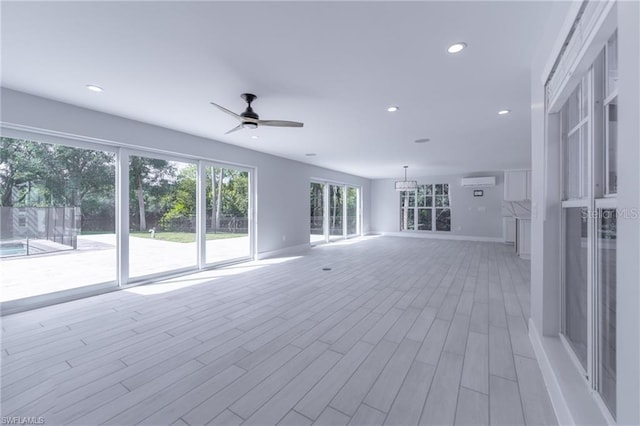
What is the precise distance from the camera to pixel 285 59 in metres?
2.27

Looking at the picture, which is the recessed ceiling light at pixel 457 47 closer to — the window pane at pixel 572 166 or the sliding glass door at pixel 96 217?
the window pane at pixel 572 166

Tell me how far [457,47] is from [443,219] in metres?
9.13

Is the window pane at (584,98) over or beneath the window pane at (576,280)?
over

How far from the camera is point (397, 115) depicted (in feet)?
12.0

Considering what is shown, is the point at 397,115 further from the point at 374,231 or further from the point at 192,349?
the point at 374,231

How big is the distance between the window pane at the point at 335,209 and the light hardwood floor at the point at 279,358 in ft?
18.0

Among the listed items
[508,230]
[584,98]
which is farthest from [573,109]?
[508,230]

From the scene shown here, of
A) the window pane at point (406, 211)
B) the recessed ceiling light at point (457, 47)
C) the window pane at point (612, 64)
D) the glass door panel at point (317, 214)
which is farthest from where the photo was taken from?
the window pane at point (406, 211)

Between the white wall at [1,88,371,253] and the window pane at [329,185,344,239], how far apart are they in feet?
1.44

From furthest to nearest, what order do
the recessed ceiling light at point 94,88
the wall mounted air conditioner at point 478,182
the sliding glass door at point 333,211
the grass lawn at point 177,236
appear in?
the wall mounted air conditioner at point 478,182
the sliding glass door at point 333,211
the grass lawn at point 177,236
the recessed ceiling light at point 94,88

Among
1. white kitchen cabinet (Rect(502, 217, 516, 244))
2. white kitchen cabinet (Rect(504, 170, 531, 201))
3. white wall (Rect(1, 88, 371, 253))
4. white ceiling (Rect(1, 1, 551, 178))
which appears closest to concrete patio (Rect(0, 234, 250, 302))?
white wall (Rect(1, 88, 371, 253))

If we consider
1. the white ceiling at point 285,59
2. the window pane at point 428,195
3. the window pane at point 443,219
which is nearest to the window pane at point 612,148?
the white ceiling at point 285,59

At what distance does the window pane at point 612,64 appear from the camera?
1.16m

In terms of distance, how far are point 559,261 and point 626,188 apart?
139 cm
